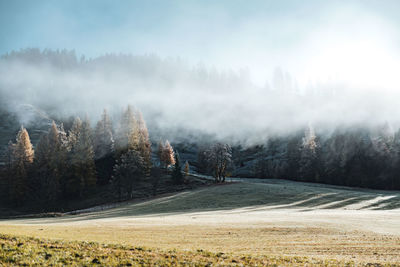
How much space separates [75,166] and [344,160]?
87132 millimetres

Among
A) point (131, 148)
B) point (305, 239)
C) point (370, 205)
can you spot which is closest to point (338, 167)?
point (370, 205)

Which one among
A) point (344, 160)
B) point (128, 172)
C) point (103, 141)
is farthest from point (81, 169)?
point (344, 160)

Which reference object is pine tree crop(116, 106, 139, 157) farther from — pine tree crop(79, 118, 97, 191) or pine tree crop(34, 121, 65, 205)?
pine tree crop(34, 121, 65, 205)

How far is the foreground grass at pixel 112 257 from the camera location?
1283 cm

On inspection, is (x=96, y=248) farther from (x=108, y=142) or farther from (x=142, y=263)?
(x=108, y=142)

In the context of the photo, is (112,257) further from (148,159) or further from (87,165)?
(148,159)

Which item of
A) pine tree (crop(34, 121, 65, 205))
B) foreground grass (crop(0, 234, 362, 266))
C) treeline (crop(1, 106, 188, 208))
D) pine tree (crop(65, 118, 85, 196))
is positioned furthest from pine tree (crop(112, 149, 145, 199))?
foreground grass (crop(0, 234, 362, 266))

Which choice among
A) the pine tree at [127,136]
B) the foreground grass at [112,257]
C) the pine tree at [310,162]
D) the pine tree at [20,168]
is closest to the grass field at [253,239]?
the foreground grass at [112,257]

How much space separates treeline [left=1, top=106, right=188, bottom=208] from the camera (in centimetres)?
7500

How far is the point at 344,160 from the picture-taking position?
101 meters

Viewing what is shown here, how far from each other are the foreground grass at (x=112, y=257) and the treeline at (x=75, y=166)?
198 feet

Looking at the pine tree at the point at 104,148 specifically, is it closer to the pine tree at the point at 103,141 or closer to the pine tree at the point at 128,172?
the pine tree at the point at 103,141

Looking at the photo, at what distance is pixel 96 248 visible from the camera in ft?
51.0

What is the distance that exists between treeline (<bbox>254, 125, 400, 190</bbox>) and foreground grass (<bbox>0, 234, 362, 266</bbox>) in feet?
303
